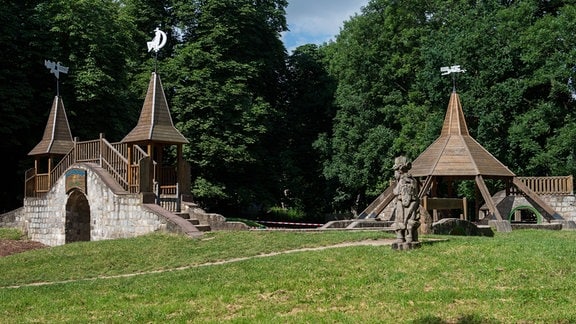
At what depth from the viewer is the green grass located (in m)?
9.51

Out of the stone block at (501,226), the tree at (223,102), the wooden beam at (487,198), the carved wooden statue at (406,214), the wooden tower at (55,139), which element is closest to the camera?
the carved wooden statue at (406,214)

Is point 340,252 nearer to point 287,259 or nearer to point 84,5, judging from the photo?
point 287,259

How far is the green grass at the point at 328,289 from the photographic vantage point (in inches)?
374

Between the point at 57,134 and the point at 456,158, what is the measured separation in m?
19.6

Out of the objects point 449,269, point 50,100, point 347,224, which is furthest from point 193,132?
point 449,269

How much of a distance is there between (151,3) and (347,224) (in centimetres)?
2423

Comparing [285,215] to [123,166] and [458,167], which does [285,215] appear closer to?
[458,167]

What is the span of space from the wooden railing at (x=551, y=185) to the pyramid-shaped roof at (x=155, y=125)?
57.8 feet

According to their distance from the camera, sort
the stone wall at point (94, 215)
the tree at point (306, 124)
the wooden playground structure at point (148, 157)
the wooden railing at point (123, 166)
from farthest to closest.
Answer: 1. the tree at point (306, 124)
2. the wooden railing at point (123, 166)
3. the wooden playground structure at point (148, 157)
4. the stone wall at point (94, 215)

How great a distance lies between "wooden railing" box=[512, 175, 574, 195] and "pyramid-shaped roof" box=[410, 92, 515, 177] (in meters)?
2.78

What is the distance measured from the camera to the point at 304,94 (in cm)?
Result: 4619

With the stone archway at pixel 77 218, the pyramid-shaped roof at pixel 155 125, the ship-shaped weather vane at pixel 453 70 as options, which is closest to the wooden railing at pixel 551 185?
the ship-shaped weather vane at pixel 453 70

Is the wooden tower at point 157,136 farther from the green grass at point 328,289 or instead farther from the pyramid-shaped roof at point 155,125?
the green grass at point 328,289

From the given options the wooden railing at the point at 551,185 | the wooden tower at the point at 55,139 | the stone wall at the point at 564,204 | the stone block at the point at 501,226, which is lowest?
the stone block at the point at 501,226
